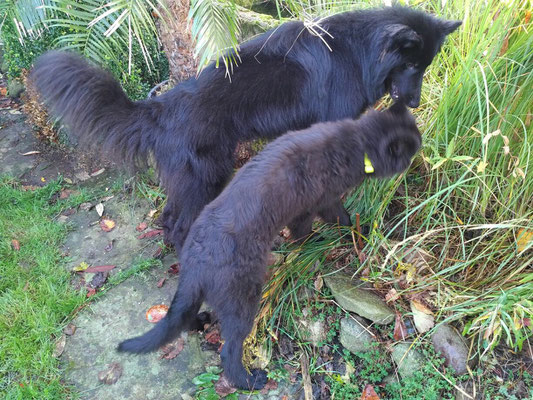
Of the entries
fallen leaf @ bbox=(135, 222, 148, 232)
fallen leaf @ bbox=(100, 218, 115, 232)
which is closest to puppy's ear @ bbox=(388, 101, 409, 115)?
fallen leaf @ bbox=(135, 222, 148, 232)

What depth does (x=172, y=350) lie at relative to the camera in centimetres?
267

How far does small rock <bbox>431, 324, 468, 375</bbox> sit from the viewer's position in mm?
2373

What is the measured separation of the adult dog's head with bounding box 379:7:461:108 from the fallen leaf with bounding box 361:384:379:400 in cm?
181

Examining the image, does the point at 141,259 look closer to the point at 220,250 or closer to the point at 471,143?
the point at 220,250

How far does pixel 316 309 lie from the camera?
2.73m

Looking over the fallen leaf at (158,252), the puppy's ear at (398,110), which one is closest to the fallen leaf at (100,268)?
the fallen leaf at (158,252)

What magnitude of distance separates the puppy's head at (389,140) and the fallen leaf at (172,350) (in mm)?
1560

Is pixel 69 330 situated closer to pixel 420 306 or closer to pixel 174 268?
pixel 174 268

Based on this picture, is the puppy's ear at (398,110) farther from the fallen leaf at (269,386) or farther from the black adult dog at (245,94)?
the fallen leaf at (269,386)

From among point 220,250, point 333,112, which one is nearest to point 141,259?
point 220,250

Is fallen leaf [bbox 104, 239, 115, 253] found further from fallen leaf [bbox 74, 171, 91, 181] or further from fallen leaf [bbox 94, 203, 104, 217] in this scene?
fallen leaf [bbox 74, 171, 91, 181]

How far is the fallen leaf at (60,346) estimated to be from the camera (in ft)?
8.73

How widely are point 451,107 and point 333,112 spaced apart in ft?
2.50

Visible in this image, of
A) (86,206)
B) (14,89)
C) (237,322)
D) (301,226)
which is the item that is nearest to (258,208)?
(237,322)
